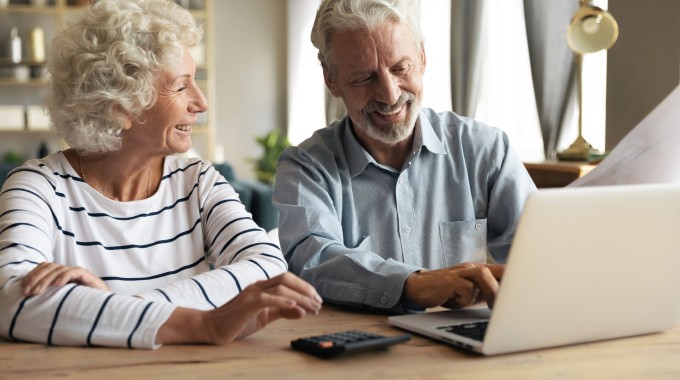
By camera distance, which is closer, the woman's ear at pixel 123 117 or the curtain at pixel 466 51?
the woman's ear at pixel 123 117

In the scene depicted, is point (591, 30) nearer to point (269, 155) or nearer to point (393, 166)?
point (393, 166)

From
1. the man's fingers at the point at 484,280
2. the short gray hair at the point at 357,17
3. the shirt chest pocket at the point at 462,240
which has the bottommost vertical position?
the shirt chest pocket at the point at 462,240

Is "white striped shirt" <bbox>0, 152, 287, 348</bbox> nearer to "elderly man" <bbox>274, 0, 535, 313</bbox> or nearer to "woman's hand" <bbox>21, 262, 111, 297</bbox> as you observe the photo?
"woman's hand" <bbox>21, 262, 111, 297</bbox>

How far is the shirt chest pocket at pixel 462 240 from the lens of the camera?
1.89 m

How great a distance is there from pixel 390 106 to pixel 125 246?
640 millimetres

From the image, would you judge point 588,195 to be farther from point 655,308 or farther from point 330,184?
point 330,184

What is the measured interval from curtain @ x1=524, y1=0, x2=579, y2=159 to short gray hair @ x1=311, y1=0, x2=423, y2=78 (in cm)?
237

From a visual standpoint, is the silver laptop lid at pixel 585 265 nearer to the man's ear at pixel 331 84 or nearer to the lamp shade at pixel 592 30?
the man's ear at pixel 331 84

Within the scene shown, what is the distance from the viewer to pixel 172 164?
182 cm

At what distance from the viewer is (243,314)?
1.22m

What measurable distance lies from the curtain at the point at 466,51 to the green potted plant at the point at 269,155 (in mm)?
3182

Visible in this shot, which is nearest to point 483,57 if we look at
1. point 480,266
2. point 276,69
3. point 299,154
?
point 299,154

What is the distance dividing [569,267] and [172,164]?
3.26ft

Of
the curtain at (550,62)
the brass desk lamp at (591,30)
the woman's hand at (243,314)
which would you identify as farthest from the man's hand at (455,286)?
the curtain at (550,62)
